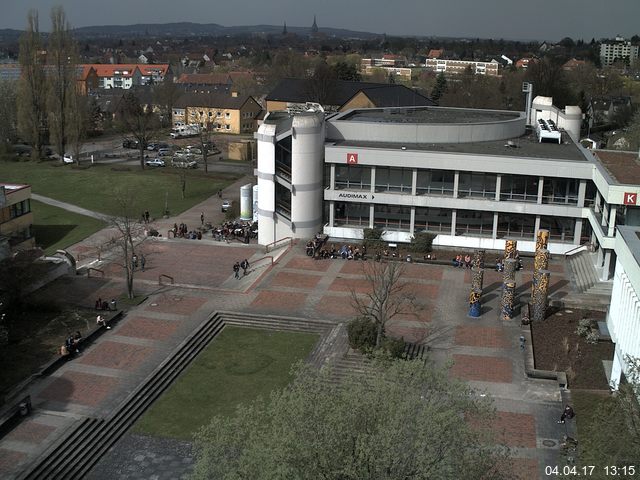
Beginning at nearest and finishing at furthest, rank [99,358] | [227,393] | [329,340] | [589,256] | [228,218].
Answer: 1. [227,393]
2. [99,358]
3. [329,340]
4. [589,256]
5. [228,218]

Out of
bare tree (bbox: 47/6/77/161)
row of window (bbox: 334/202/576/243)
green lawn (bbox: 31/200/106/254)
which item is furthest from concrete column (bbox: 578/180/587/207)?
bare tree (bbox: 47/6/77/161)

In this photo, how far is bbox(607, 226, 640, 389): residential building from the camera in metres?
26.9

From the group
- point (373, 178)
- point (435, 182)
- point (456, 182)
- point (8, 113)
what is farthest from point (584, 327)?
point (8, 113)

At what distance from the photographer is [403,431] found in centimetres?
1616

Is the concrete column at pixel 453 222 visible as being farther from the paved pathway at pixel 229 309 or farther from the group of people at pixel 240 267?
the group of people at pixel 240 267

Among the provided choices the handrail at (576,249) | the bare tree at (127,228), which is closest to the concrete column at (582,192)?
the handrail at (576,249)

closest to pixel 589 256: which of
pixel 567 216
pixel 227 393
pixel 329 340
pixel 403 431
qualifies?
pixel 567 216

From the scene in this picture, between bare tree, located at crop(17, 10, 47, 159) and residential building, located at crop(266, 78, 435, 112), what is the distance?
30.9 meters

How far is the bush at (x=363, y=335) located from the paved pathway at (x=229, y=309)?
2.90 metres

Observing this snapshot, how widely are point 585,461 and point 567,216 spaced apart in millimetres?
30394

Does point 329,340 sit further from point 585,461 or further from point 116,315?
point 585,461

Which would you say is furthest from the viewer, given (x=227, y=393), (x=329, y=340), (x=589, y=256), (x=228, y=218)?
(x=228, y=218)

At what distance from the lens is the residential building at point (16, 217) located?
46.2 metres

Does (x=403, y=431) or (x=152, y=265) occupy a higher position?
(x=403, y=431)
